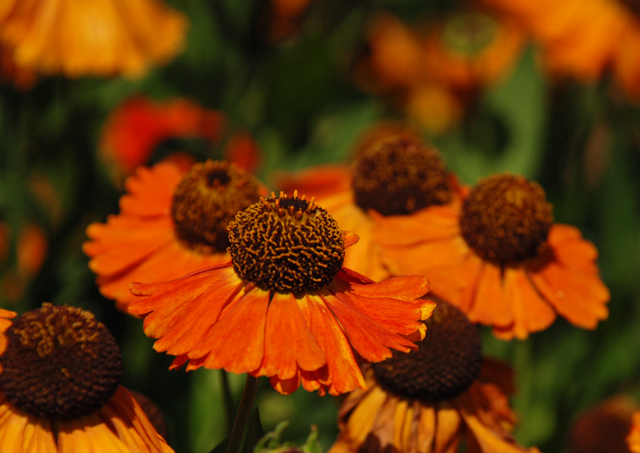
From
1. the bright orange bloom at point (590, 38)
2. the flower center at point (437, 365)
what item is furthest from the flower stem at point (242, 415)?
the bright orange bloom at point (590, 38)

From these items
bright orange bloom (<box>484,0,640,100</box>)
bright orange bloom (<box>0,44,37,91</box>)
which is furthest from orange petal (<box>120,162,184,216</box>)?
bright orange bloom (<box>484,0,640,100</box>)

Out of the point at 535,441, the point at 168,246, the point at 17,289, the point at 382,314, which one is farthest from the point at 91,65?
the point at 535,441

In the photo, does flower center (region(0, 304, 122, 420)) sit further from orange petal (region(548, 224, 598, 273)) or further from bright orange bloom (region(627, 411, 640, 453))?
orange petal (region(548, 224, 598, 273))

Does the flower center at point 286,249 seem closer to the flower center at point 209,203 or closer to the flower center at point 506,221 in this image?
the flower center at point 209,203

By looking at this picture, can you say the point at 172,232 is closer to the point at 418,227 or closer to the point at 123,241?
the point at 123,241

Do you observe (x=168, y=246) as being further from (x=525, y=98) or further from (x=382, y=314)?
(x=525, y=98)

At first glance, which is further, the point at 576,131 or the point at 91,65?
the point at 576,131

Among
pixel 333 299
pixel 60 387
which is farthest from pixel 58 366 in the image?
pixel 333 299
